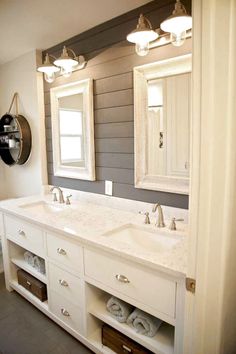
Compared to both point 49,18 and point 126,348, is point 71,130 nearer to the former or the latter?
point 49,18

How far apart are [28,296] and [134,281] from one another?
4.22ft

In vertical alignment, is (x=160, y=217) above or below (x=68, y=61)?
below

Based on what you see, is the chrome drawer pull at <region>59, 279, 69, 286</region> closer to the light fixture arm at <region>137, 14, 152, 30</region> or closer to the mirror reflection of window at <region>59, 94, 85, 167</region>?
the mirror reflection of window at <region>59, 94, 85, 167</region>

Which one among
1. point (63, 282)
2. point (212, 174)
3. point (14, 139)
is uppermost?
point (14, 139)

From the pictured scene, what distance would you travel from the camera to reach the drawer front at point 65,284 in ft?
5.26

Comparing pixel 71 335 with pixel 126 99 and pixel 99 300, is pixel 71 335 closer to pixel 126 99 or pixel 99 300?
pixel 99 300

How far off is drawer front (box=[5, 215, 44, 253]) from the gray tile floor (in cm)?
56

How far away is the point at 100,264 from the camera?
142 cm

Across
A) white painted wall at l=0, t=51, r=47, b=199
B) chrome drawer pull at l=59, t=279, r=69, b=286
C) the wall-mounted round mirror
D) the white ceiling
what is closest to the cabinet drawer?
chrome drawer pull at l=59, t=279, r=69, b=286

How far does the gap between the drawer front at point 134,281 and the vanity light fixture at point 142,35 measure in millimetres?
1318

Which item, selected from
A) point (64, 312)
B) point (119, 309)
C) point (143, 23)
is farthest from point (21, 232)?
point (143, 23)

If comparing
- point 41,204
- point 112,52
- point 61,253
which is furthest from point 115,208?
point 112,52

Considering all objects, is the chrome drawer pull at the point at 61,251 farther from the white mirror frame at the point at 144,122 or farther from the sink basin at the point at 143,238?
the white mirror frame at the point at 144,122

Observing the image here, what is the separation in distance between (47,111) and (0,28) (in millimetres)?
792
